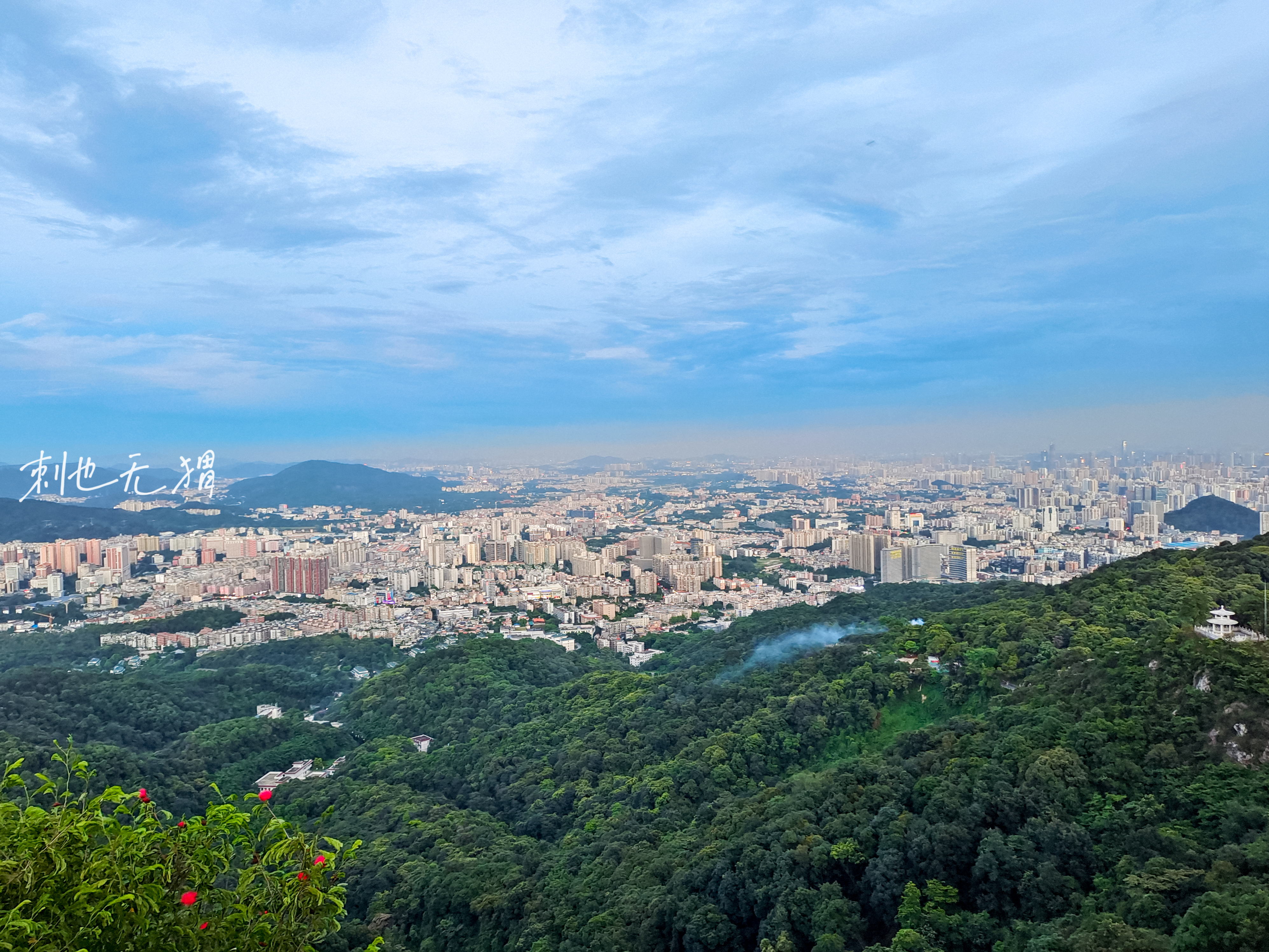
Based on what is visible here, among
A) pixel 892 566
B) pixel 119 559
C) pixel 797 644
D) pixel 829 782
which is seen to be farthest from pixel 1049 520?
pixel 119 559

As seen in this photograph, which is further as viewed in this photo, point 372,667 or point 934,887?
point 372,667

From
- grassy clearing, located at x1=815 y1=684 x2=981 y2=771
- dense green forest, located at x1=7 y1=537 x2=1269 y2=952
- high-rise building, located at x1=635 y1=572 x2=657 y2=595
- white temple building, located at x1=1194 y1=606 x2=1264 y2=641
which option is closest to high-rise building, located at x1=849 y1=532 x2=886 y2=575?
high-rise building, located at x1=635 y1=572 x2=657 y2=595

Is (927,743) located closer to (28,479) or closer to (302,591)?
(302,591)

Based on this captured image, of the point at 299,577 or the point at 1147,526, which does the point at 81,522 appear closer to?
the point at 299,577

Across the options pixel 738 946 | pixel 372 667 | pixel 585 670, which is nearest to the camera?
pixel 738 946

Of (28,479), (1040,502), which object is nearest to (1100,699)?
(1040,502)

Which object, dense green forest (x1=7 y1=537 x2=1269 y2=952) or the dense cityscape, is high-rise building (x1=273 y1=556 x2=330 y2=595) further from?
dense green forest (x1=7 y1=537 x2=1269 y2=952)
